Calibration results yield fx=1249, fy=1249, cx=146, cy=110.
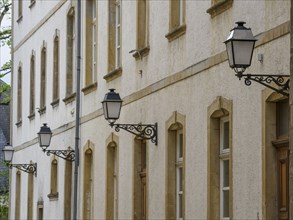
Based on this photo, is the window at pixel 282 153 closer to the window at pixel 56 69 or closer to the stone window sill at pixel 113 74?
the stone window sill at pixel 113 74

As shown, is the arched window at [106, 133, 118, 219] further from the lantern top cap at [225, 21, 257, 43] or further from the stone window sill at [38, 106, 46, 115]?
the lantern top cap at [225, 21, 257, 43]

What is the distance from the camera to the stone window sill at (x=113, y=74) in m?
24.7

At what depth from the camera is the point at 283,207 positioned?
1547 cm

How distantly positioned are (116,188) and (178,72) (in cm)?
590

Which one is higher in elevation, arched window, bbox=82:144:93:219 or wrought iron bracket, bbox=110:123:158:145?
wrought iron bracket, bbox=110:123:158:145

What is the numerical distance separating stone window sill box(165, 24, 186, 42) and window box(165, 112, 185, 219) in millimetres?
1307

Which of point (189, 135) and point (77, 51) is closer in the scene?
point (189, 135)

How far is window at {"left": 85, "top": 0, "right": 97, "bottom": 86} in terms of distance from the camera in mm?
28031

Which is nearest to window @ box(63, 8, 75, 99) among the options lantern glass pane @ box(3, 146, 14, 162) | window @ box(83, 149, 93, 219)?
window @ box(83, 149, 93, 219)

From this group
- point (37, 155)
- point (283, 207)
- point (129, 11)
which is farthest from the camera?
point (37, 155)

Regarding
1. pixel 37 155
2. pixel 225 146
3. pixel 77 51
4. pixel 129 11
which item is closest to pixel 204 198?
pixel 225 146

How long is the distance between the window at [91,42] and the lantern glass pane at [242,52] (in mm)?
14125

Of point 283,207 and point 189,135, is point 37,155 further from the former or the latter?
point 283,207

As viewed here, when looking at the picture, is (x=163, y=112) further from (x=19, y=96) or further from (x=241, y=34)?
(x=19, y=96)
